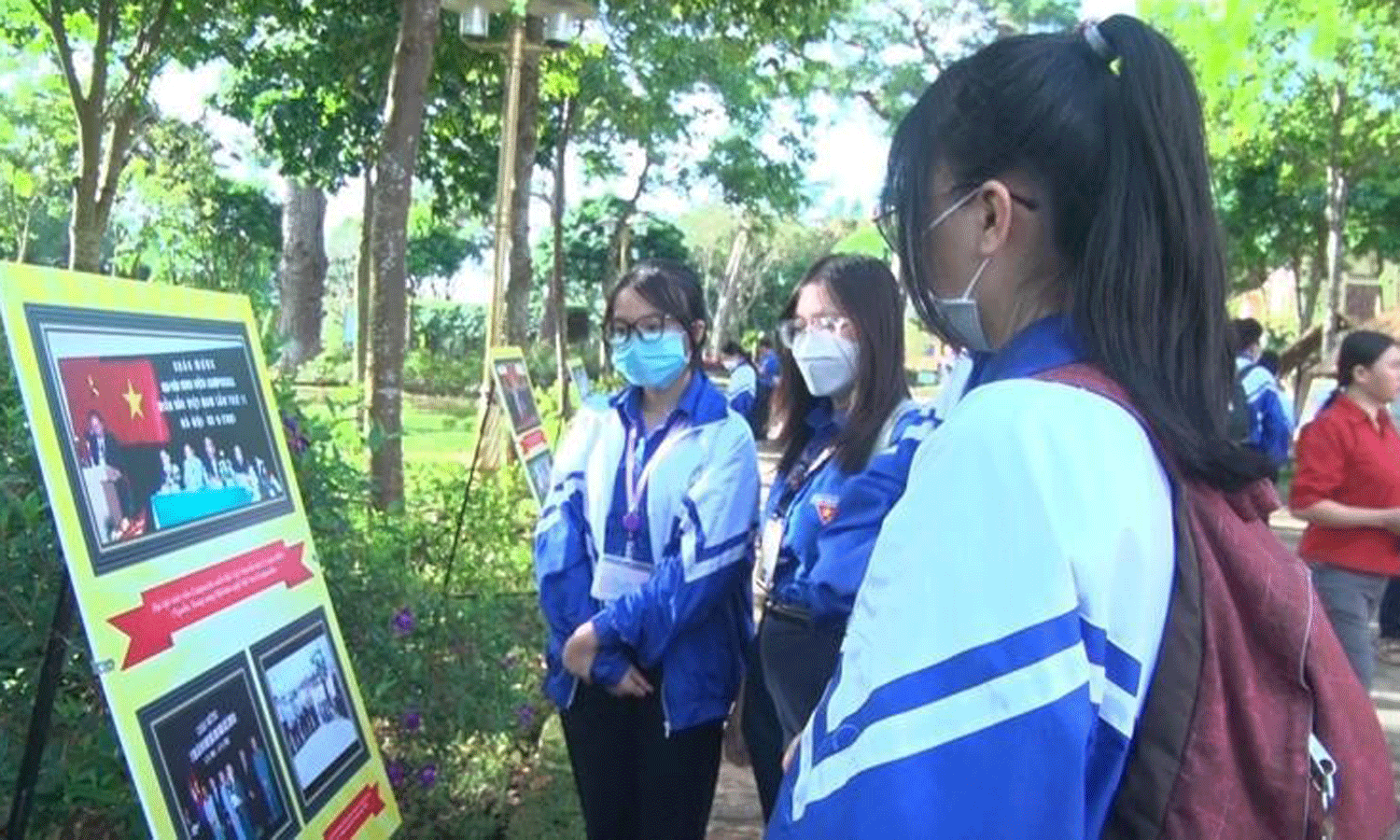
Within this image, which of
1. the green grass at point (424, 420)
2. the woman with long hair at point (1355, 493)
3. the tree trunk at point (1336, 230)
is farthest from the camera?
the tree trunk at point (1336, 230)

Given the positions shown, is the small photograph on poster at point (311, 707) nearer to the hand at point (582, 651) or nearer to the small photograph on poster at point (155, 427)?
the small photograph on poster at point (155, 427)

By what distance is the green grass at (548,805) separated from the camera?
372 centimetres

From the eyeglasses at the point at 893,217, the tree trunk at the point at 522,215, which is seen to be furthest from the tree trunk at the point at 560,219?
the eyeglasses at the point at 893,217

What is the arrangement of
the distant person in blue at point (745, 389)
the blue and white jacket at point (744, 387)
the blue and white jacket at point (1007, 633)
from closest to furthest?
1. the blue and white jacket at point (1007, 633)
2. the distant person in blue at point (745, 389)
3. the blue and white jacket at point (744, 387)

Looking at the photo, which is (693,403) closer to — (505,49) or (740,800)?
(740,800)

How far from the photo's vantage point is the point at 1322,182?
1972 centimetres

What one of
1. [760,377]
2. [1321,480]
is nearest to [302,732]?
[1321,480]

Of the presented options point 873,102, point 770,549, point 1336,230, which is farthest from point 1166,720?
point 873,102

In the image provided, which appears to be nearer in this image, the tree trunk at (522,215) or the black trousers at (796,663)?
the black trousers at (796,663)

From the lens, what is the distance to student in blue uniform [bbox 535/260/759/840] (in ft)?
9.66

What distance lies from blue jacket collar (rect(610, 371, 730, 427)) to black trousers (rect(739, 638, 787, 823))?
1.73 feet

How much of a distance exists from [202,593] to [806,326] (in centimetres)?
153

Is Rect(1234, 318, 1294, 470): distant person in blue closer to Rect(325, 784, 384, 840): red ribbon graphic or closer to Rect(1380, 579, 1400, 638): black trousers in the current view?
Rect(1380, 579, 1400, 638): black trousers

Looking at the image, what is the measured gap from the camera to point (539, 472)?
5.96m
